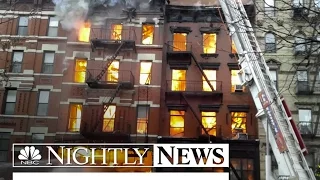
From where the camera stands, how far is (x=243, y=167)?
64.1ft

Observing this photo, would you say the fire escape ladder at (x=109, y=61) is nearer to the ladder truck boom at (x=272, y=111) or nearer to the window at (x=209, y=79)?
the window at (x=209, y=79)

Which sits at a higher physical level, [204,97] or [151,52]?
[151,52]

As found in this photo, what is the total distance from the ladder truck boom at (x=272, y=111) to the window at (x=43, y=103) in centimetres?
1124

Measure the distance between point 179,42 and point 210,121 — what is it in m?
4.96

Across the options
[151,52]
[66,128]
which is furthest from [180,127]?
[66,128]

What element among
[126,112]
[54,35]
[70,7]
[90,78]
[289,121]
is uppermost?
[70,7]

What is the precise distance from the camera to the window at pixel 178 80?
21.1 m

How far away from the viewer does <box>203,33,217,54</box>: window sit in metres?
21.7

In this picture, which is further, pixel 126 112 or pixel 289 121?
pixel 126 112

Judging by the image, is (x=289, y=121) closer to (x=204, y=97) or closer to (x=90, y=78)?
(x=204, y=97)

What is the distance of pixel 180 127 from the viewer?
2050 centimetres

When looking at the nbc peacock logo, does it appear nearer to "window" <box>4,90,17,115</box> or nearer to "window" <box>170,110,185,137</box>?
"window" <box>170,110,185,137</box>

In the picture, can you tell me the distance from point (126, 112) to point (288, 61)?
9.16 meters

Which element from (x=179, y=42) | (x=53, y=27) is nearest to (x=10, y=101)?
(x=53, y=27)
